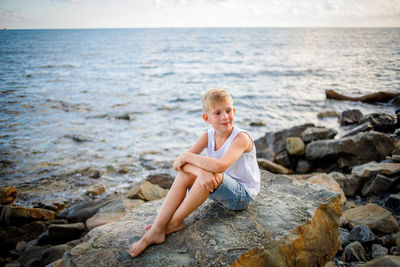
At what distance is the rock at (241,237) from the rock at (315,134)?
4.82 metres

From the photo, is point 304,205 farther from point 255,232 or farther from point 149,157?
point 149,157

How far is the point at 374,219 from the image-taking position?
10.7 feet

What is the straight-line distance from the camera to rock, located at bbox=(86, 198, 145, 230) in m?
4.28

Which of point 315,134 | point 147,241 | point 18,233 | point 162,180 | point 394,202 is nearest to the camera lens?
point 147,241

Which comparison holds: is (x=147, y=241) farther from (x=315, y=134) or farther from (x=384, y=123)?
(x=384, y=123)

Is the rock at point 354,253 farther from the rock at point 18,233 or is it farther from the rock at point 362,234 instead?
the rock at point 18,233

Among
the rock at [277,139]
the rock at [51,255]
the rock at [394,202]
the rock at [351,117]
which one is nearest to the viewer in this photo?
the rock at [51,255]

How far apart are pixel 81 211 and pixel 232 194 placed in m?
3.77

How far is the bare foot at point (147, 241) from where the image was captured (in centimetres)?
220

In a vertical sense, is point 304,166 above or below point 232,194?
below

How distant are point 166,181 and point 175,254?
4118 millimetres

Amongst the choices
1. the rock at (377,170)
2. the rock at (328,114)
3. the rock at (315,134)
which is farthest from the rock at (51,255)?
the rock at (328,114)

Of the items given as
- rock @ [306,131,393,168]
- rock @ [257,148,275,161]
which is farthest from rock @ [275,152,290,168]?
rock @ [306,131,393,168]

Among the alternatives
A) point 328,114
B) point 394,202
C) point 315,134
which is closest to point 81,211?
point 394,202
